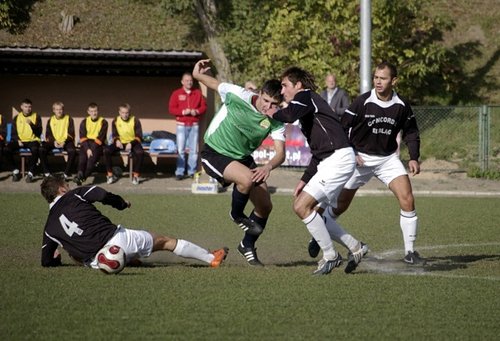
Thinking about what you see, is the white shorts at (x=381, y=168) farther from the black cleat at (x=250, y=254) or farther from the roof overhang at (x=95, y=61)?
the roof overhang at (x=95, y=61)

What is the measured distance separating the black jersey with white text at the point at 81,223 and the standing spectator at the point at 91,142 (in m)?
10.5

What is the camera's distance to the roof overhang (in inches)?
822

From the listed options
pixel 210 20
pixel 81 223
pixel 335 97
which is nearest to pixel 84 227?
pixel 81 223

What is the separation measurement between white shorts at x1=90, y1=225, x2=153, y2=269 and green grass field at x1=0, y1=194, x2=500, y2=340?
193mm

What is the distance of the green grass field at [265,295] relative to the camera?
652 centimetres

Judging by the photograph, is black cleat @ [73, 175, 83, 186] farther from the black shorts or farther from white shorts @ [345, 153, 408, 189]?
white shorts @ [345, 153, 408, 189]

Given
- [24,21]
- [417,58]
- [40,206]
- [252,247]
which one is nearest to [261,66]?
[417,58]

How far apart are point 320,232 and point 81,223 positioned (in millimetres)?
2288

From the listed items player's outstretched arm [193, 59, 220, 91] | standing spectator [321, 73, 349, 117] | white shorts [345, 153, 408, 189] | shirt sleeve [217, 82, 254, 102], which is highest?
player's outstretched arm [193, 59, 220, 91]

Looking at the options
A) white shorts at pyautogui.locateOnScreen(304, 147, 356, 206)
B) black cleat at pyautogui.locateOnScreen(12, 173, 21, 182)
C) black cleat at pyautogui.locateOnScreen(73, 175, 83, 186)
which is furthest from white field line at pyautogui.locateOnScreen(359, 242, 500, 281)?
black cleat at pyautogui.locateOnScreen(12, 173, 21, 182)

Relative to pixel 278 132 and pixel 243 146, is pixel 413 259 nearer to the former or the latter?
pixel 278 132

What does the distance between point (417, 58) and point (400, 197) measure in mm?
15943

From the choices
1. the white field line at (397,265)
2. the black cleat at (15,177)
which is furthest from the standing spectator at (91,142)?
the white field line at (397,265)

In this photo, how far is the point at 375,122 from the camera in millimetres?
9883
